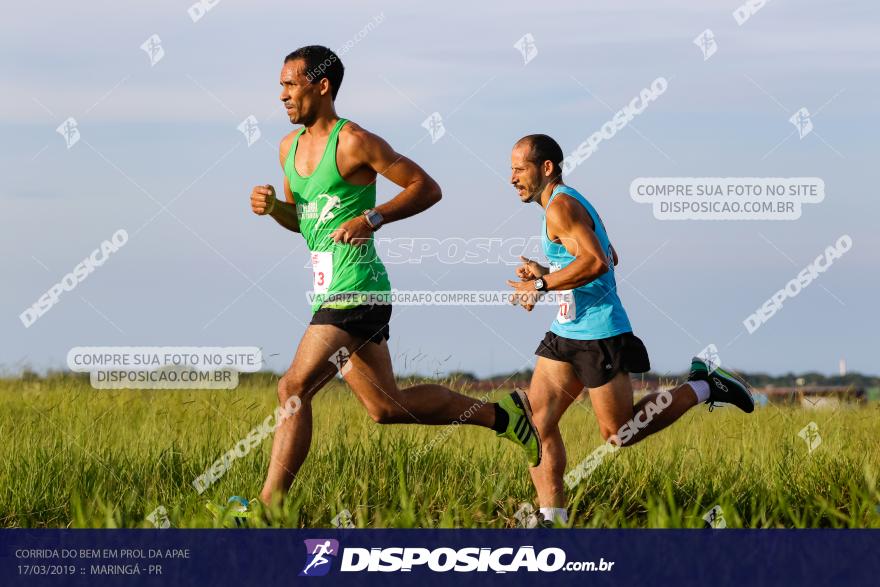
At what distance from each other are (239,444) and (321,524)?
3.57 feet

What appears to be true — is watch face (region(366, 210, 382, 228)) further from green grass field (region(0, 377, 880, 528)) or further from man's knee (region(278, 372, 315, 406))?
green grass field (region(0, 377, 880, 528))

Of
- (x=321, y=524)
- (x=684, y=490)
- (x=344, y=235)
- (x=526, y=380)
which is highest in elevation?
(x=526, y=380)

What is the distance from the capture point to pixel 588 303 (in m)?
6.72

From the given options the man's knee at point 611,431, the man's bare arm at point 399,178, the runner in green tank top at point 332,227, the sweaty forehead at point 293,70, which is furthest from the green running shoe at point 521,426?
the sweaty forehead at point 293,70

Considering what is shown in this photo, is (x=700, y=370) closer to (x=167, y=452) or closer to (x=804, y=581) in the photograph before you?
(x=804, y=581)

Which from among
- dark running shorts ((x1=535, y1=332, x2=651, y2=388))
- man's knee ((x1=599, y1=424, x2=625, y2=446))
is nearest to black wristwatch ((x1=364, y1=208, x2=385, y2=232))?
dark running shorts ((x1=535, y1=332, x2=651, y2=388))

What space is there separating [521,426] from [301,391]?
1.50 metres

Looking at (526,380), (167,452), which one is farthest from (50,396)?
(526,380)

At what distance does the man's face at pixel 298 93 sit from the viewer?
21.8 ft

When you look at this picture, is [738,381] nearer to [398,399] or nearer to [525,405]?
[525,405]

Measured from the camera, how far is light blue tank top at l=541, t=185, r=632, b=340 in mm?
6648

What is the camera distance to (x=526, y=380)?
989 cm

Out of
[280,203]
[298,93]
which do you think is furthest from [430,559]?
[298,93]

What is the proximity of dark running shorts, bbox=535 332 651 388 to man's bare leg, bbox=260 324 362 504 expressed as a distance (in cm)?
126
